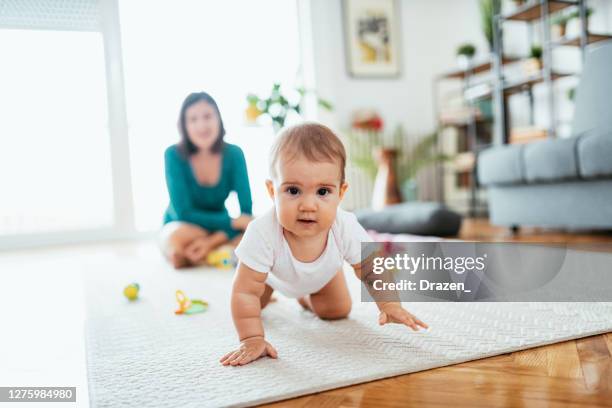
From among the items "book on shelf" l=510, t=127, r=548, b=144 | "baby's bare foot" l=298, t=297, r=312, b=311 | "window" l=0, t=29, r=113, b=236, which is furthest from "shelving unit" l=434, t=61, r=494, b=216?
"baby's bare foot" l=298, t=297, r=312, b=311

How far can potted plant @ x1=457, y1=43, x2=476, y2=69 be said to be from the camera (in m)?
3.78

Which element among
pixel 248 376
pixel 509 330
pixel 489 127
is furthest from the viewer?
pixel 489 127

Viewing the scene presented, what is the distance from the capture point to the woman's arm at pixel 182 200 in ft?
6.45

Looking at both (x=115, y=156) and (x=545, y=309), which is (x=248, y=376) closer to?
(x=545, y=309)

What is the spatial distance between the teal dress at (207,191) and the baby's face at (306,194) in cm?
118

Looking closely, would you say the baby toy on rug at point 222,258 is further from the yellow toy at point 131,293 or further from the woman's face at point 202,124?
the yellow toy at point 131,293

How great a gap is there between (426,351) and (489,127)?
367 cm

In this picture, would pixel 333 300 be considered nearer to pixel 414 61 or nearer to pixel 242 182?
pixel 242 182

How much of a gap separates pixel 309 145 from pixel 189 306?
53 cm

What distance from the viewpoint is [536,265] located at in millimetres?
1398

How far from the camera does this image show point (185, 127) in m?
1.95

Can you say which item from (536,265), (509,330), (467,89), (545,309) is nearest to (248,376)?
(509,330)

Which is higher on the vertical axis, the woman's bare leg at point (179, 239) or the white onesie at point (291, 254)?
the white onesie at point (291, 254)

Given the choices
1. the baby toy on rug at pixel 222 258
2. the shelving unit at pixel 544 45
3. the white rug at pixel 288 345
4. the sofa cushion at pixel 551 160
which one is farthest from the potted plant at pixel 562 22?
the white rug at pixel 288 345
